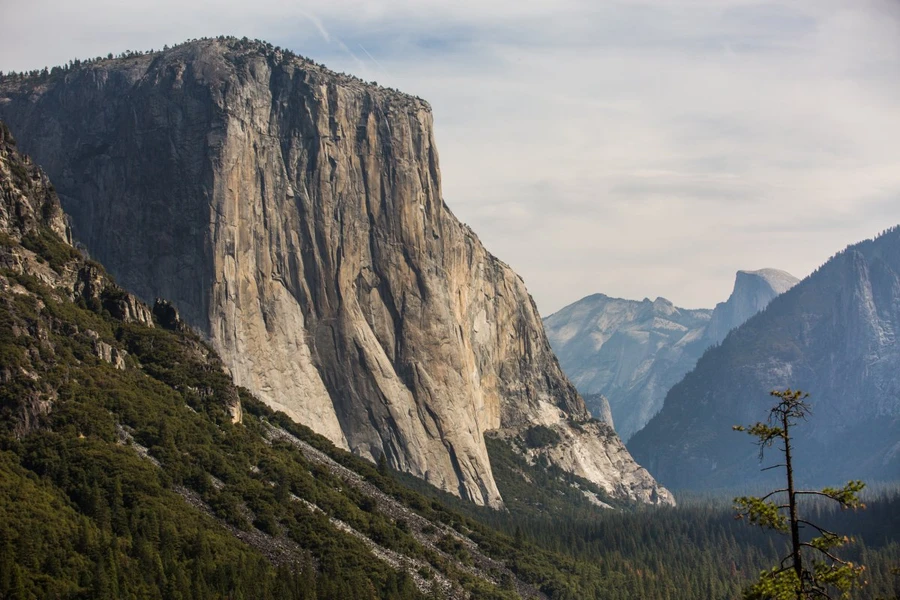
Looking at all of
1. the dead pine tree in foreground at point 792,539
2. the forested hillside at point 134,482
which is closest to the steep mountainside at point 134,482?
the forested hillside at point 134,482

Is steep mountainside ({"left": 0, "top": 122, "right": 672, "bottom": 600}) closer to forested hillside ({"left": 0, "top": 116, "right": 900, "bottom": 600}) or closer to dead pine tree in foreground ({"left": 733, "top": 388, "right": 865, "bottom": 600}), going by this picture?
forested hillside ({"left": 0, "top": 116, "right": 900, "bottom": 600})

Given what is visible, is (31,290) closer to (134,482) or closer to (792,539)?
(134,482)

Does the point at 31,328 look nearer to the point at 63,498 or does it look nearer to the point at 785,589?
the point at 63,498

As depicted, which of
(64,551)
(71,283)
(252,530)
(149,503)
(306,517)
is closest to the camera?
(64,551)

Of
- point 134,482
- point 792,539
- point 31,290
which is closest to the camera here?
point 792,539

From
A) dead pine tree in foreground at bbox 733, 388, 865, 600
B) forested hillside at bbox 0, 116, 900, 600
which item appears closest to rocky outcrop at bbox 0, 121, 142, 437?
forested hillside at bbox 0, 116, 900, 600

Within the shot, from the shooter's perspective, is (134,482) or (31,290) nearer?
(134,482)

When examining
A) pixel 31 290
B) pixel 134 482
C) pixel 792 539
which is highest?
pixel 31 290

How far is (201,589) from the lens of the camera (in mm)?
134375

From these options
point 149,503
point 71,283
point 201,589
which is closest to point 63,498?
point 149,503

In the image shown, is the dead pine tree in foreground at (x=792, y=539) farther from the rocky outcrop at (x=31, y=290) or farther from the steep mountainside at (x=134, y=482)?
the rocky outcrop at (x=31, y=290)

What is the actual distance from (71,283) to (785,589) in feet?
520

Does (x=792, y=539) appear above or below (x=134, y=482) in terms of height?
below

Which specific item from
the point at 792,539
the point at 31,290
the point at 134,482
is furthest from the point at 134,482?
the point at 792,539
